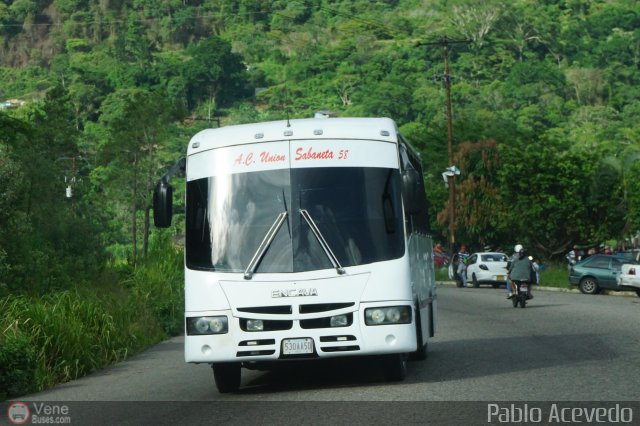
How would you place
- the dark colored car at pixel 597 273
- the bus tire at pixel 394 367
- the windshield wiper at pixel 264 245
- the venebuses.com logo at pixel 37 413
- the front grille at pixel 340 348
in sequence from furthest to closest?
the dark colored car at pixel 597 273 < the bus tire at pixel 394 367 < the windshield wiper at pixel 264 245 < the front grille at pixel 340 348 < the venebuses.com logo at pixel 37 413

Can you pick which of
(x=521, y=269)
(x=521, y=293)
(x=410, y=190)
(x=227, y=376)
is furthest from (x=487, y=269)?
(x=410, y=190)

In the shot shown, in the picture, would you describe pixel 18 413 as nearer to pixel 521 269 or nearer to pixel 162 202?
pixel 162 202

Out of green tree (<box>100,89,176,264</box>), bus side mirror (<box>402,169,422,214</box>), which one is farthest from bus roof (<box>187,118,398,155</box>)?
green tree (<box>100,89,176,264</box>)

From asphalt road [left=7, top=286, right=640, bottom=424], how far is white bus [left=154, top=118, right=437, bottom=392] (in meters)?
0.56

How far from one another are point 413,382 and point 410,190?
2.25 m

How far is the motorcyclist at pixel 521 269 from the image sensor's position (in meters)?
30.6

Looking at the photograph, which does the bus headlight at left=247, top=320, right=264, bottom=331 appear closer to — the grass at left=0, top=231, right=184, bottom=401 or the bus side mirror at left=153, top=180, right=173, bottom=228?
the bus side mirror at left=153, top=180, right=173, bottom=228

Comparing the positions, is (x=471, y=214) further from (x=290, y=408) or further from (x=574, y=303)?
(x=290, y=408)

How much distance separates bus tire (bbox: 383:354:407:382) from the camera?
13.8 m

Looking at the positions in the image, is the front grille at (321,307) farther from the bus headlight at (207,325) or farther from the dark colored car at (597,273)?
the dark colored car at (597,273)

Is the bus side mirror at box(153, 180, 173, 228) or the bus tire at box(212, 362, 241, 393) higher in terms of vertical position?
the bus side mirror at box(153, 180, 173, 228)

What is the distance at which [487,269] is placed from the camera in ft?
163

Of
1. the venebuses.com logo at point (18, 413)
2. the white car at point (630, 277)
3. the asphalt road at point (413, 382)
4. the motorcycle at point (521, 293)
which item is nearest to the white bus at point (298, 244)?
the asphalt road at point (413, 382)

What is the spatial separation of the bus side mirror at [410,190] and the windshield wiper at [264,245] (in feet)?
4.37
